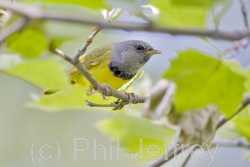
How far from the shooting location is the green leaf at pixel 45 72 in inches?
28.0

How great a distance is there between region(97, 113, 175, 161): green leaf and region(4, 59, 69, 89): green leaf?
0.44 meters

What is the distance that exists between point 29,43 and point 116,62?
88.4 inches

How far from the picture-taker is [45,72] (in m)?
0.74

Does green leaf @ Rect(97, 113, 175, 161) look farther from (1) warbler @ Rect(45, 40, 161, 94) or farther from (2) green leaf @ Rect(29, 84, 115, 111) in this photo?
(1) warbler @ Rect(45, 40, 161, 94)

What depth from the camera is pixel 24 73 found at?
0.75 metres

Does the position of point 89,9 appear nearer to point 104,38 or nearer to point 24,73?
point 24,73

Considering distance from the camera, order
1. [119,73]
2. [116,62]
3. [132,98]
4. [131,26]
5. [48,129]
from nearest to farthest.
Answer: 1. [131,26]
2. [132,98]
3. [119,73]
4. [116,62]
5. [48,129]

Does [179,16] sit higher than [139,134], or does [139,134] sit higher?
[179,16]

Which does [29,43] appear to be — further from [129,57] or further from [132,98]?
[129,57]

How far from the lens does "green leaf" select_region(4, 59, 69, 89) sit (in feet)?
2.34

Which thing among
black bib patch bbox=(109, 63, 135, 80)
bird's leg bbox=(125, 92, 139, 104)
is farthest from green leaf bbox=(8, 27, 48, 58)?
black bib patch bbox=(109, 63, 135, 80)

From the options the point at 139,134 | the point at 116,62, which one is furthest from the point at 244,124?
the point at 116,62

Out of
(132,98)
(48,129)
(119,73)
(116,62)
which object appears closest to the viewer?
(132,98)

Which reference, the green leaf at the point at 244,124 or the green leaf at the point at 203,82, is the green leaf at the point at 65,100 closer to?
the green leaf at the point at 244,124
